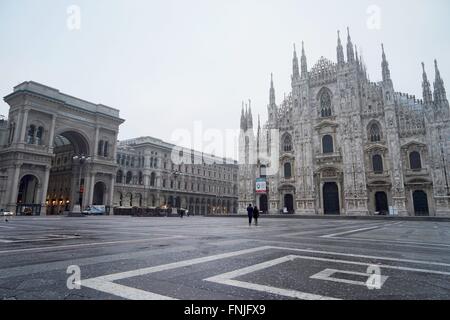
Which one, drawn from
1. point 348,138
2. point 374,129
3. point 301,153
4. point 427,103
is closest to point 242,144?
point 301,153

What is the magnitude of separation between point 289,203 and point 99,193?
32971 millimetres

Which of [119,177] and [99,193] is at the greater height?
[119,177]

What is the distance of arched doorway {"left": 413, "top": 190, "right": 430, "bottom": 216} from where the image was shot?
32.7m

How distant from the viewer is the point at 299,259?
5.12 metres

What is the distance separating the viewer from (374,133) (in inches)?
1453

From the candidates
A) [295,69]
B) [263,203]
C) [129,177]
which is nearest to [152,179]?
[129,177]

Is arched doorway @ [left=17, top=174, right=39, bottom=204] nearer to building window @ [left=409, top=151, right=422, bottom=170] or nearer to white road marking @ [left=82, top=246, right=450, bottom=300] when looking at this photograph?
white road marking @ [left=82, top=246, right=450, bottom=300]

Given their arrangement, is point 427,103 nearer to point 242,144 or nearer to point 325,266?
point 242,144

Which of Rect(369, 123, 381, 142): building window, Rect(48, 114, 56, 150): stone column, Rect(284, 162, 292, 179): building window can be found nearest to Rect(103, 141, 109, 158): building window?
Rect(48, 114, 56, 150): stone column

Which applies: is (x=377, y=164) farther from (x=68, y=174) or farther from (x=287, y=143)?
(x=68, y=174)

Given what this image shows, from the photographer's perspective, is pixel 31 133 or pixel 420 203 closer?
pixel 420 203

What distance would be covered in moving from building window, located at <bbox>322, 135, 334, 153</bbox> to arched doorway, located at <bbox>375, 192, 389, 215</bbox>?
839cm

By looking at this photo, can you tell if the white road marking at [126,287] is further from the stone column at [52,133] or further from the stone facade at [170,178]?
the stone facade at [170,178]
